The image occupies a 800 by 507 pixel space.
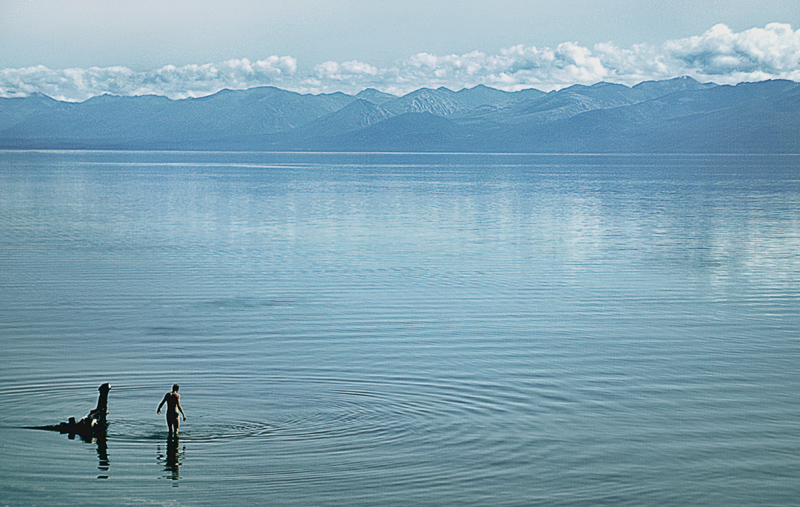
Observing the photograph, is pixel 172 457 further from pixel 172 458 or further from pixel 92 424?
pixel 92 424

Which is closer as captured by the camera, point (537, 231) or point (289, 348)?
point (289, 348)

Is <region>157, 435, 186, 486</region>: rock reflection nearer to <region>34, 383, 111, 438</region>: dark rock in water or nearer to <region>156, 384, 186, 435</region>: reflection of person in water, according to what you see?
<region>156, 384, 186, 435</region>: reflection of person in water

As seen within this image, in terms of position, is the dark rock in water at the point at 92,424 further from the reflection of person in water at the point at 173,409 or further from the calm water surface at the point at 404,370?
the reflection of person in water at the point at 173,409

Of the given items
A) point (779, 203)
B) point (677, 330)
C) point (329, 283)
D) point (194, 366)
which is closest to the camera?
point (194, 366)

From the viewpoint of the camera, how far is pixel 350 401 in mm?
22828

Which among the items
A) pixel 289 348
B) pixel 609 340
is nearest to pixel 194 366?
pixel 289 348

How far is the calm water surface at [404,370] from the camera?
1817 cm

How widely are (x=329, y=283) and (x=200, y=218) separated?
3620cm

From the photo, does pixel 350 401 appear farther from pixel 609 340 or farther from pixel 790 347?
pixel 790 347

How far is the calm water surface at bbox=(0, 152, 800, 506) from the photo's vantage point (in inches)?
715

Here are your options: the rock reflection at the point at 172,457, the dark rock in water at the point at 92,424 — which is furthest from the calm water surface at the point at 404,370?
the dark rock in water at the point at 92,424

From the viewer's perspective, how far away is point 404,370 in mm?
25734

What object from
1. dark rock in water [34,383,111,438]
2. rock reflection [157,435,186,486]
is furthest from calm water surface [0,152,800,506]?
dark rock in water [34,383,111,438]

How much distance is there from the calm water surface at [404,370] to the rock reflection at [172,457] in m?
0.06
